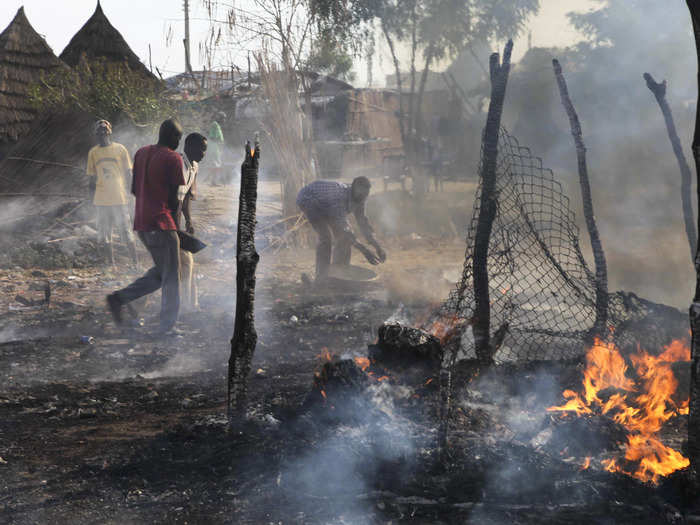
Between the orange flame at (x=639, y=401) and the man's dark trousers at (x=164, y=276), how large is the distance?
3422 mm

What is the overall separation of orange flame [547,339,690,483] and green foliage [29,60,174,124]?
27.4 feet

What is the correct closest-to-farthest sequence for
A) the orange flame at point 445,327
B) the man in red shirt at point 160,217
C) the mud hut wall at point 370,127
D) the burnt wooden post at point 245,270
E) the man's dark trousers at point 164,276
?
1. the burnt wooden post at point 245,270
2. the orange flame at point 445,327
3. the man in red shirt at point 160,217
4. the man's dark trousers at point 164,276
5. the mud hut wall at point 370,127

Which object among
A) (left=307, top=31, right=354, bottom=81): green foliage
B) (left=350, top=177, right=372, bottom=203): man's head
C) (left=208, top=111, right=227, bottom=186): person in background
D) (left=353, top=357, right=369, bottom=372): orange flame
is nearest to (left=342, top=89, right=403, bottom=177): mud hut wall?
(left=307, top=31, right=354, bottom=81): green foliage

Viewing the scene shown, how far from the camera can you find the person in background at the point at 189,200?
548cm

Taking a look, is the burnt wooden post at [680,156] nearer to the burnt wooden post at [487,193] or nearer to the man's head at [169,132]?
the burnt wooden post at [487,193]

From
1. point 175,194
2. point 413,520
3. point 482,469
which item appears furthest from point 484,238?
point 175,194

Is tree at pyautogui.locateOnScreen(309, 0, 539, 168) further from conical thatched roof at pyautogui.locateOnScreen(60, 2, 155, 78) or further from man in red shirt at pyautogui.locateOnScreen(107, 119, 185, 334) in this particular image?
man in red shirt at pyautogui.locateOnScreen(107, 119, 185, 334)

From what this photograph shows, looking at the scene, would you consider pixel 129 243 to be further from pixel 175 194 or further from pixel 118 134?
pixel 175 194

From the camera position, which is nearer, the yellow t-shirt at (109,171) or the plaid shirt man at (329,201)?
the plaid shirt man at (329,201)

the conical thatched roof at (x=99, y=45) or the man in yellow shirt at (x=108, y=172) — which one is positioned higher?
the conical thatched roof at (x=99, y=45)

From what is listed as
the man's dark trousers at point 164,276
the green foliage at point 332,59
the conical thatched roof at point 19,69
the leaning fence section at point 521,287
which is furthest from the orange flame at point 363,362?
the conical thatched roof at point 19,69

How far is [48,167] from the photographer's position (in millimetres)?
9125

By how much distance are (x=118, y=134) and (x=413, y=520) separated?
8860 mm

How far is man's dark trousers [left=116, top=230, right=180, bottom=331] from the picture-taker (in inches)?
203
